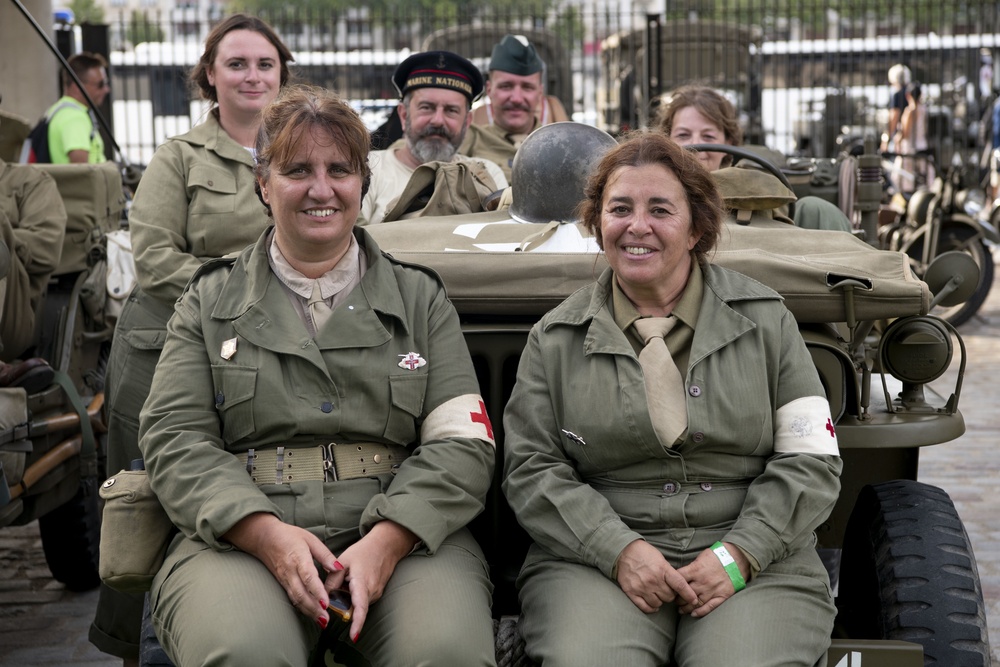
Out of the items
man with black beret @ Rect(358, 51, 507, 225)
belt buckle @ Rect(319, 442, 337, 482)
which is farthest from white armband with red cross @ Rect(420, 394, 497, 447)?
man with black beret @ Rect(358, 51, 507, 225)

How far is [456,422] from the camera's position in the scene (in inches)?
128

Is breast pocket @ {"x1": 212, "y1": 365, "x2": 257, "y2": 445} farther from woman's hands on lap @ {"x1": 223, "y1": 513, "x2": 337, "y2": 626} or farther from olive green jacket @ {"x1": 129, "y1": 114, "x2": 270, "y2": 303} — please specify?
olive green jacket @ {"x1": 129, "y1": 114, "x2": 270, "y2": 303}

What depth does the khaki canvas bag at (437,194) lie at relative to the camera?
4.67 meters

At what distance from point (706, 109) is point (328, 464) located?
2940 millimetres

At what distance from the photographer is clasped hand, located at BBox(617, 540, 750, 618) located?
9.73ft

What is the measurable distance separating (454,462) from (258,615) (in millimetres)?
594

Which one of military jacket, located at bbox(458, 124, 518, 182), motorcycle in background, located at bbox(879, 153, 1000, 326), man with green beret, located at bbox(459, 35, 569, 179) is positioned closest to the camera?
military jacket, located at bbox(458, 124, 518, 182)

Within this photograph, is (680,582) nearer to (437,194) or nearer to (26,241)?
(437,194)

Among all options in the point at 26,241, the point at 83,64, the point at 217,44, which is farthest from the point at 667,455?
the point at 83,64

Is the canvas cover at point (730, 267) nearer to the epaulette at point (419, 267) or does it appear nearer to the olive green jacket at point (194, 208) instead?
the epaulette at point (419, 267)

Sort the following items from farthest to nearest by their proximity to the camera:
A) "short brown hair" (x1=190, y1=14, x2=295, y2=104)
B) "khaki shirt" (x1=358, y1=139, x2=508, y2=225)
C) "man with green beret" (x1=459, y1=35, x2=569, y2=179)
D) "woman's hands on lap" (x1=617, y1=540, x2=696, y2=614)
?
"man with green beret" (x1=459, y1=35, x2=569, y2=179) → "khaki shirt" (x1=358, y1=139, x2=508, y2=225) → "short brown hair" (x1=190, y1=14, x2=295, y2=104) → "woman's hands on lap" (x1=617, y1=540, x2=696, y2=614)

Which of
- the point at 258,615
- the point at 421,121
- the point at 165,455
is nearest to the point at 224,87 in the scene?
the point at 421,121

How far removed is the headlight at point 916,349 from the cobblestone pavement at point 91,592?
1356 millimetres

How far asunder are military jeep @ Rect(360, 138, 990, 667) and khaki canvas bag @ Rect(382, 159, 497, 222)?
2.54 feet
